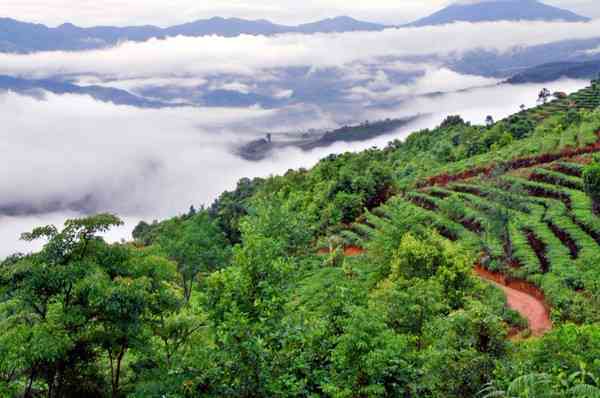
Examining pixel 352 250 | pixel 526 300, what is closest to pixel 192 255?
pixel 352 250

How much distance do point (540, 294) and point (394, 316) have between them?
18645 millimetres

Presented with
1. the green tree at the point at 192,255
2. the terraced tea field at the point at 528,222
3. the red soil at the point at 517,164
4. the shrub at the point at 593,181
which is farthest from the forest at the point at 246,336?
the red soil at the point at 517,164

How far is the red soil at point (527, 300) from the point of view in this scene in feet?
101

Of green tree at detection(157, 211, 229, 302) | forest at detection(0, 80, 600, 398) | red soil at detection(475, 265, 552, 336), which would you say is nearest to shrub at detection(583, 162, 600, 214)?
red soil at detection(475, 265, 552, 336)

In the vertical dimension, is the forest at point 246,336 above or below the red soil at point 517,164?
above

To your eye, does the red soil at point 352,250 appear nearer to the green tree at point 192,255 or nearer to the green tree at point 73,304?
the green tree at point 192,255

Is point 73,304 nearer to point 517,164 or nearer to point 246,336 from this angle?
point 246,336

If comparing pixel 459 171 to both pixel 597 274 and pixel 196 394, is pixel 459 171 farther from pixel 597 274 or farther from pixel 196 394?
pixel 196 394

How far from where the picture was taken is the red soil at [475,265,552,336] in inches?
Answer: 1213

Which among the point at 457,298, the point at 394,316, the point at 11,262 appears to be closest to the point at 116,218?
the point at 11,262

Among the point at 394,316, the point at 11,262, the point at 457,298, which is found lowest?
the point at 457,298

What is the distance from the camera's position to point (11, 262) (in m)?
15.4

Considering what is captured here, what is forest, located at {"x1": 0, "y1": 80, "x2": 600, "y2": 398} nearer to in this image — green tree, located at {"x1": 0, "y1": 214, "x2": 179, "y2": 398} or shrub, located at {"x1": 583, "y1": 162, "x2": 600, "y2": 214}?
green tree, located at {"x1": 0, "y1": 214, "x2": 179, "y2": 398}

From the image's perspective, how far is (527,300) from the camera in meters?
34.7
